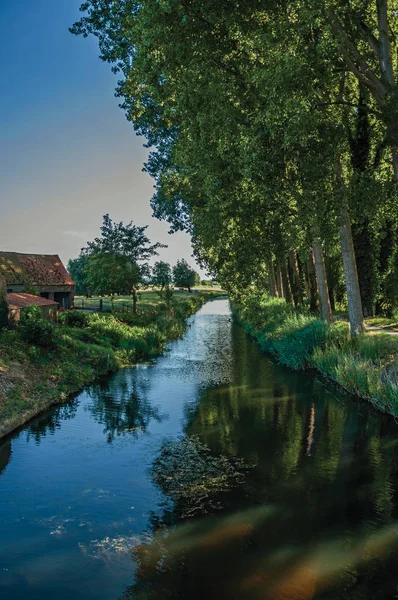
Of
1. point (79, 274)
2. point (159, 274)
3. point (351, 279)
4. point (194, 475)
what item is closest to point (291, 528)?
point (194, 475)

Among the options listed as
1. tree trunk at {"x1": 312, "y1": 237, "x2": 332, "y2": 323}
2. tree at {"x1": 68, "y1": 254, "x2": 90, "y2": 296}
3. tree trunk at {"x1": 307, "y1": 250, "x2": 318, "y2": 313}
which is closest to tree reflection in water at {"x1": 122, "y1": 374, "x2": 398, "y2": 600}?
tree trunk at {"x1": 312, "y1": 237, "x2": 332, "y2": 323}

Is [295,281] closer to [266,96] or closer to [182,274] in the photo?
[266,96]

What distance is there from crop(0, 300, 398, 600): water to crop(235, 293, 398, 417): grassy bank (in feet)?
2.49

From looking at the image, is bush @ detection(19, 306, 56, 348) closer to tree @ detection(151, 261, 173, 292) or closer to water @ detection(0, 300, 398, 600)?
water @ detection(0, 300, 398, 600)

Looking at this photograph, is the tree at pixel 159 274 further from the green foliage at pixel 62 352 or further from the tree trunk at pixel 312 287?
the tree trunk at pixel 312 287

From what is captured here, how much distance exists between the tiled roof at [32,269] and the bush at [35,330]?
18314mm

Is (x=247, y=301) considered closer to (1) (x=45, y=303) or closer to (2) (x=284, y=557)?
(1) (x=45, y=303)

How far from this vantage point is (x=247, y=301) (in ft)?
102

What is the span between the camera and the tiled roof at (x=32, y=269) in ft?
131

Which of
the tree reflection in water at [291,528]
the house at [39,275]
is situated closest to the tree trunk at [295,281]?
the house at [39,275]

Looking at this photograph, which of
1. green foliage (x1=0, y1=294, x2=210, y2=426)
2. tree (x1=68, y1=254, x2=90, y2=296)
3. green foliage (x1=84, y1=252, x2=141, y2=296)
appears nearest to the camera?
green foliage (x1=0, y1=294, x2=210, y2=426)

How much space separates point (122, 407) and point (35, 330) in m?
6.87

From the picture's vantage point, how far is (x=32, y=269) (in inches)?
1649

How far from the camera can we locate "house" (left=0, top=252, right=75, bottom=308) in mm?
39781
